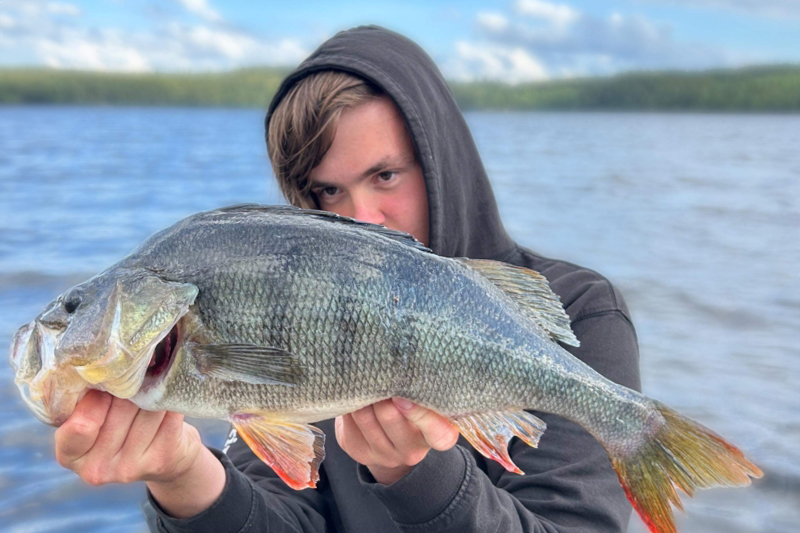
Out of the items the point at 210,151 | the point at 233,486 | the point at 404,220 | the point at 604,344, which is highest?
the point at 404,220

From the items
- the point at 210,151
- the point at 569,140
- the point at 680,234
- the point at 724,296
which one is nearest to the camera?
the point at 724,296

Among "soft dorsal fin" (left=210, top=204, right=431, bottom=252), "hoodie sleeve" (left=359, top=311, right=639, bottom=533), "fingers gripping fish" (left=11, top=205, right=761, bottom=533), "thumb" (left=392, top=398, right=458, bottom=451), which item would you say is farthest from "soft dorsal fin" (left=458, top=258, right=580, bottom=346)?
"hoodie sleeve" (left=359, top=311, right=639, bottom=533)

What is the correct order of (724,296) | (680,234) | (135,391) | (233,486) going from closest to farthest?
(135,391), (233,486), (724,296), (680,234)

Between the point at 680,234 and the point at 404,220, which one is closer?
the point at 404,220

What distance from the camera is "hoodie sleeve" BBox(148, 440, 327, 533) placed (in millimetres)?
2717

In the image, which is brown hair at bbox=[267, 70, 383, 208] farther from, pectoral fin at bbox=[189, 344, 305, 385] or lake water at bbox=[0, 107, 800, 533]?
pectoral fin at bbox=[189, 344, 305, 385]

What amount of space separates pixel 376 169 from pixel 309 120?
384mm

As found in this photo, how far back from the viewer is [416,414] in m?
2.19

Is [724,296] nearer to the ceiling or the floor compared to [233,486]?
nearer to the floor

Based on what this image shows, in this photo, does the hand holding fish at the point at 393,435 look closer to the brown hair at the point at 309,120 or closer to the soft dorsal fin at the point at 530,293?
the soft dorsal fin at the point at 530,293

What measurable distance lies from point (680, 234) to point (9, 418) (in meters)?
12.5

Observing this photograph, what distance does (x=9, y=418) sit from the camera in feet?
18.1

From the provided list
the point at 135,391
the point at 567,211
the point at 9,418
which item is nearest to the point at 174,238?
the point at 135,391

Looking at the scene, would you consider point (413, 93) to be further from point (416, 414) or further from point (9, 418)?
point (9, 418)
